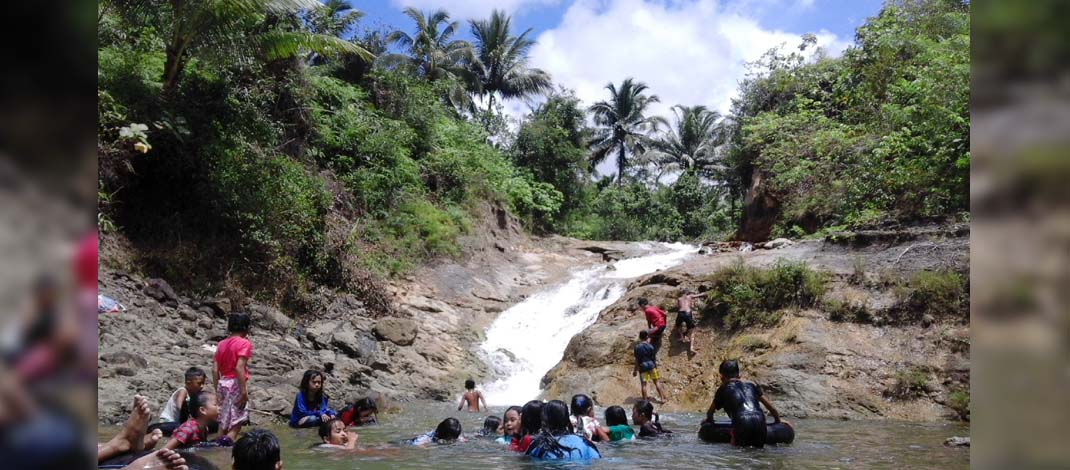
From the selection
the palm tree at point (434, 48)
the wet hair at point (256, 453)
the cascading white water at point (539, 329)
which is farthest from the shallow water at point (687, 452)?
the palm tree at point (434, 48)

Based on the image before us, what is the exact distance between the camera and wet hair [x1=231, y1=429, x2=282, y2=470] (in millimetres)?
4453

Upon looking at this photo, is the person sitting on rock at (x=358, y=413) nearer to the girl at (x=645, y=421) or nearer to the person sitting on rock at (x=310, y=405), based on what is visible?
the person sitting on rock at (x=310, y=405)

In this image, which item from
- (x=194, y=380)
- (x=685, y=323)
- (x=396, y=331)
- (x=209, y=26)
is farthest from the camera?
(x=396, y=331)

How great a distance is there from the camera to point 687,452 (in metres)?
7.90

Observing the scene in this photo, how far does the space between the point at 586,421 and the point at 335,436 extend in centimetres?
283

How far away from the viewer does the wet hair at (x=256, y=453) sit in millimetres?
4453

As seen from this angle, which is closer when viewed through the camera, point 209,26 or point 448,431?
point 448,431

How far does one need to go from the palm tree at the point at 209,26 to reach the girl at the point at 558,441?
1066 cm

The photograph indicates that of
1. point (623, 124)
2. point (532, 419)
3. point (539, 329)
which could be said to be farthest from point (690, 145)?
point (532, 419)

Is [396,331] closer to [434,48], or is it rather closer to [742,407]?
[742,407]

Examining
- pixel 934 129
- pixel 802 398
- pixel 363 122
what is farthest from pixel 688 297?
pixel 363 122

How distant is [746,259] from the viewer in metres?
17.3

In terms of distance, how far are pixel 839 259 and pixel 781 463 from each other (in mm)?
9089

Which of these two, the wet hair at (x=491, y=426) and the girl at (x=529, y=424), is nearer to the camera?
the girl at (x=529, y=424)
